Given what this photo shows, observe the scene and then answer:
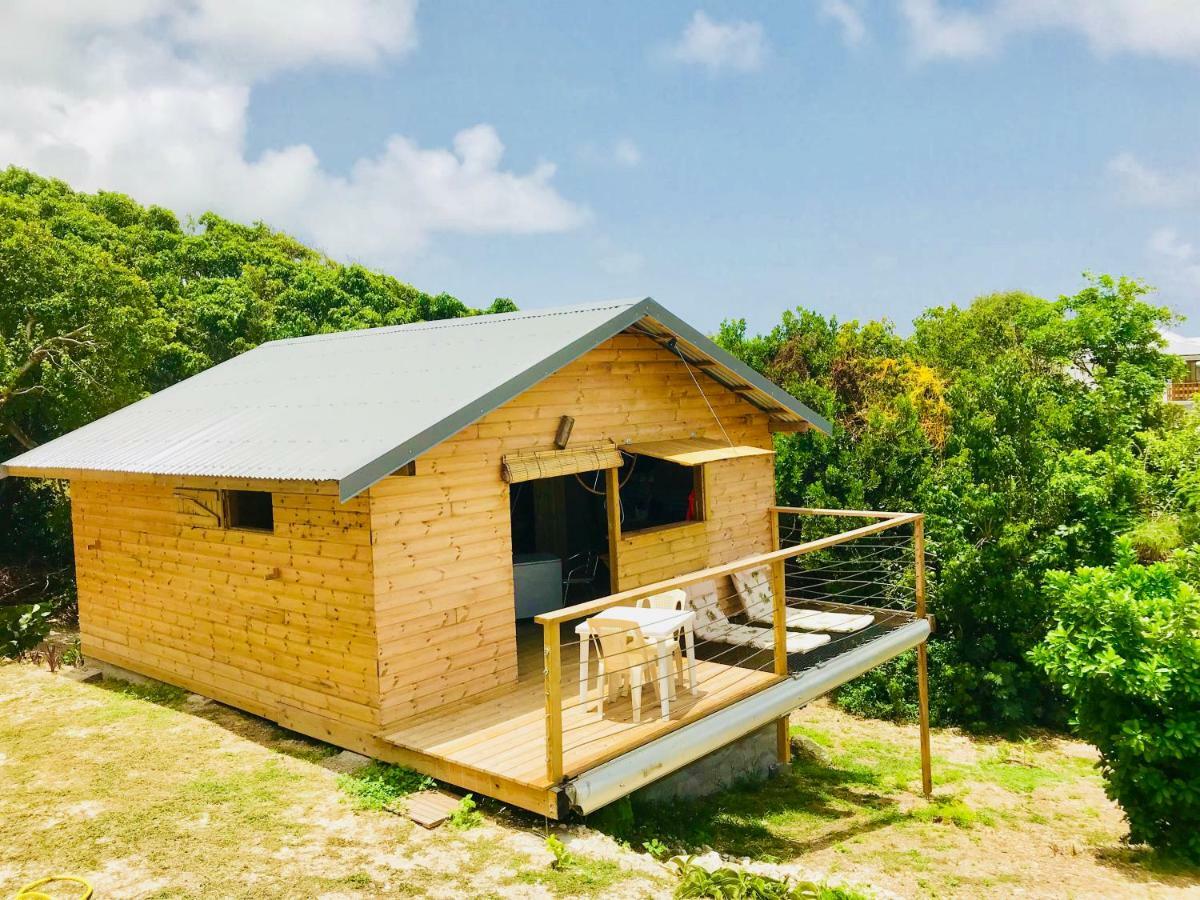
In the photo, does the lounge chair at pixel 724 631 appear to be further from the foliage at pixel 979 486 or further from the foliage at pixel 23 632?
the foliage at pixel 23 632

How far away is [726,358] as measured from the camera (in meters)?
10.4

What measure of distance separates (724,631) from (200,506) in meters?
5.64

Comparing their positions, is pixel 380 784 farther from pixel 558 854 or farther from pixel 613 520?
pixel 613 520

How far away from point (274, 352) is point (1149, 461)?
746 inches

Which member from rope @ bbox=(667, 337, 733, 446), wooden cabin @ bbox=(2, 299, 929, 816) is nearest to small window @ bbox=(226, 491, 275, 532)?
wooden cabin @ bbox=(2, 299, 929, 816)

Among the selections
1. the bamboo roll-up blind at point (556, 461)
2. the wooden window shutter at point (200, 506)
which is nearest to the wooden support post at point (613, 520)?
the bamboo roll-up blind at point (556, 461)

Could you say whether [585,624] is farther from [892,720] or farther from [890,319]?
[890,319]

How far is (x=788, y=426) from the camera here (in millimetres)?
12328

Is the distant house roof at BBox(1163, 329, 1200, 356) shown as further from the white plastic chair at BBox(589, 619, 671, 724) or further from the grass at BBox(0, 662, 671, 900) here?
the grass at BBox(0, 662, 671, 900)

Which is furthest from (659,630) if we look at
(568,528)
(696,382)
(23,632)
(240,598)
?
(23,632)

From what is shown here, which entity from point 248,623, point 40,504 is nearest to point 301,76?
point 40,504

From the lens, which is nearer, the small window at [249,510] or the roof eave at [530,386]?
the roof eave at [530,386]

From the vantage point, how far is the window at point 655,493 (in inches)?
484

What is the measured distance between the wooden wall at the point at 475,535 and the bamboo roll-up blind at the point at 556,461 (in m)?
0.09
